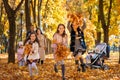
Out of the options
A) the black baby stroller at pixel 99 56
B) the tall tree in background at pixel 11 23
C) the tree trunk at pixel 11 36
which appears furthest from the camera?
the tree trunk at pixel 11 36

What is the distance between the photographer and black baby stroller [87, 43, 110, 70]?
18016 millimetres

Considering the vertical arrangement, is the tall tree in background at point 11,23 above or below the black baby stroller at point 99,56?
above

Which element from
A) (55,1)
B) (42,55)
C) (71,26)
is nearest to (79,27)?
(71,26)

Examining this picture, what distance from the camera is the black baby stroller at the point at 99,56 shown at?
709 inches

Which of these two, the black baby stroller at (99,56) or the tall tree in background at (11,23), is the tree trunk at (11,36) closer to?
the tall tree in background at (11,23)

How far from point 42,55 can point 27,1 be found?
4013 mm

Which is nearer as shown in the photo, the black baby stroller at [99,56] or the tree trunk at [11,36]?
the black baby stroller at [99,56]

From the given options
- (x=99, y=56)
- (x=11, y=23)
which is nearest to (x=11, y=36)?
(x=11, y=23)

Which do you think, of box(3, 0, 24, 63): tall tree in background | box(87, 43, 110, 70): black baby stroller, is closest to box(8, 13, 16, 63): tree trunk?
box(3, 0, 24, 63): tall tree in background

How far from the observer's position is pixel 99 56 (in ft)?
59.4

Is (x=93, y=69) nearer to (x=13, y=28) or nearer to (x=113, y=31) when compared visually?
(x=13, y=28)

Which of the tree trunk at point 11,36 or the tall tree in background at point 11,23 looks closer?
the tall tree in background at point 11,23

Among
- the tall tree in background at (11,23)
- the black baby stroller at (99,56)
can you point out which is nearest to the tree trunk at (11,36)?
the tall tree in background at (11,23)

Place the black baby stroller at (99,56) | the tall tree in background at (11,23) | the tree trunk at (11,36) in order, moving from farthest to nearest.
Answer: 1. the tree trunk at (11,36)
2. the tall tree in background at (11,23)
3. the black baby stroller at (99,56)
